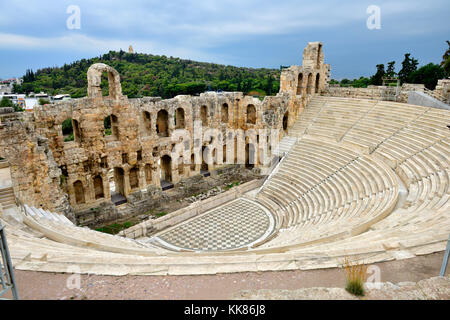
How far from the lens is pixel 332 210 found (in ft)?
47.2

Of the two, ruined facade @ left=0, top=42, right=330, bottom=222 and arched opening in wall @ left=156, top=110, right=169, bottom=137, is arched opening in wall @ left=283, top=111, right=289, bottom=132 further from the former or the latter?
arched opening in wall @ left=156, top=110, right=169, bottom=137

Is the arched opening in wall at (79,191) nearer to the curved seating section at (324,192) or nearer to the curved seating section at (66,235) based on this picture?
the curved seating section at (66,235)

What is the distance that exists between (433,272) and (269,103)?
63.0 feet

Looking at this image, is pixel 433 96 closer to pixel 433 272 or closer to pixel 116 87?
pixel 433 272

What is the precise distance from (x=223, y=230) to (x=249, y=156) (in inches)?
375

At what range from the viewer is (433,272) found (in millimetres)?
5273

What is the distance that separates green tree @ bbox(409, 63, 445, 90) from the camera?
1359 inches

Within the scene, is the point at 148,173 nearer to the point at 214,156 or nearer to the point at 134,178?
the point at 134,178

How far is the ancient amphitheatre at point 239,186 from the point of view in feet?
22.8

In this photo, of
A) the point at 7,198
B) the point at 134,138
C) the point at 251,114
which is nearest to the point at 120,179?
the point at 134,138

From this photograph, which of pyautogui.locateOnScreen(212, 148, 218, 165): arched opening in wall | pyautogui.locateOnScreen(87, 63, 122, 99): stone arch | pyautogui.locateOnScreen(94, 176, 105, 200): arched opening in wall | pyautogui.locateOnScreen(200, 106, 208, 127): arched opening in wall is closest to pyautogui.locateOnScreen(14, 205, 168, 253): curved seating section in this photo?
pyautogui.locateOnScreen(94, 176, 105, 200): arched opening in wall

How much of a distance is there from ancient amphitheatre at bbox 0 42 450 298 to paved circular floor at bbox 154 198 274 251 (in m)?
0.11

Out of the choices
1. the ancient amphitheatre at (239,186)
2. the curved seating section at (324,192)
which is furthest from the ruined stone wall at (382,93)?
the curved seating section at (324,192)
